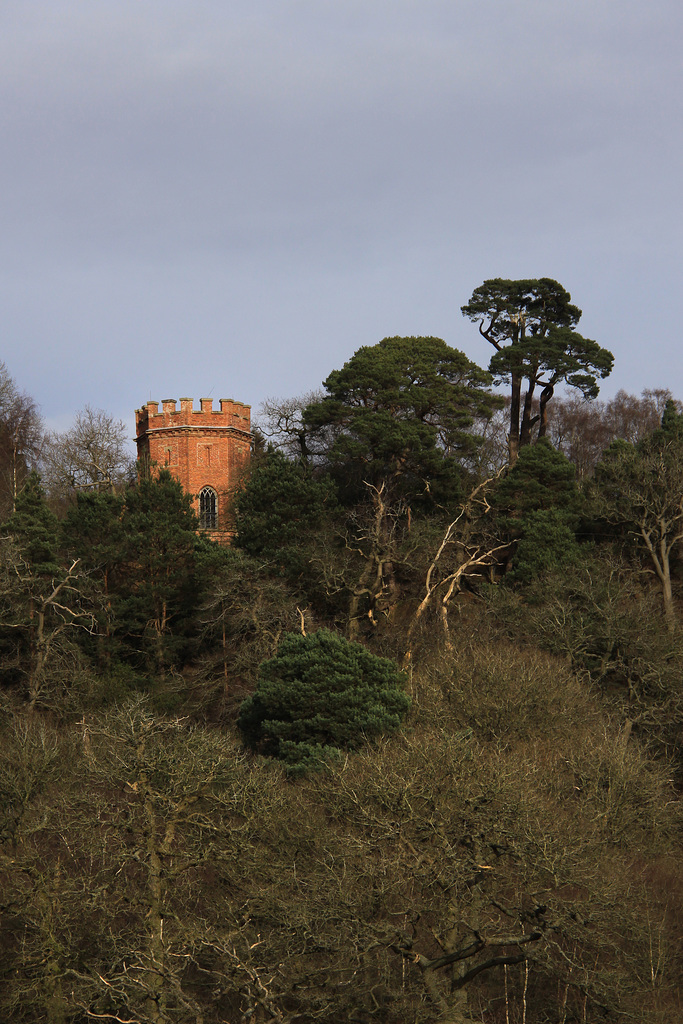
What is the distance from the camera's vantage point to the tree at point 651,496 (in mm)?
39156

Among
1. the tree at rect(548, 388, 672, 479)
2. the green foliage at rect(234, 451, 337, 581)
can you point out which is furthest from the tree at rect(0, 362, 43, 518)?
the tree at rect(548, 388, 672, 479)

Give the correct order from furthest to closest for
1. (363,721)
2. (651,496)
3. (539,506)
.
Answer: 1. (539,506)
2. (651,496)
3. (363,721)

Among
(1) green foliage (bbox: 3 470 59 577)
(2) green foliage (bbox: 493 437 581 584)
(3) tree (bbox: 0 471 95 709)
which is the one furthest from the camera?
(2) green foliage (bbox: 493 437 581 584)

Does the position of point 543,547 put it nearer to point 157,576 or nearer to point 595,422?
point 157,576

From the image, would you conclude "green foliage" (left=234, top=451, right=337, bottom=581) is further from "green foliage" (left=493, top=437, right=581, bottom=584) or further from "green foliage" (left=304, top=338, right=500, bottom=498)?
"green foliage" (left=493, top=437, right=581, bottom=584)

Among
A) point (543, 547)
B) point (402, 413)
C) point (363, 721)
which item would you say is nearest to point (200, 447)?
point (402, 413)

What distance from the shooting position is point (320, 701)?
91.1 feet

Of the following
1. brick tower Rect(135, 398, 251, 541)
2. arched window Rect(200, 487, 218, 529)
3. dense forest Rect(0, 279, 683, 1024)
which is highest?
brick tower Rect(135, 398, 251, 541)

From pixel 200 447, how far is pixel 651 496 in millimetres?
20544

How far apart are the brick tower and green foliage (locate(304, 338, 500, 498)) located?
5.91 metres

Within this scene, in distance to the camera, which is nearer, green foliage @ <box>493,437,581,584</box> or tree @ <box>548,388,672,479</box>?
green foliage @ <box>493,437,581,584</box>

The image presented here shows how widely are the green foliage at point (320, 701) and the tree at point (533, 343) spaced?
21.3 metres

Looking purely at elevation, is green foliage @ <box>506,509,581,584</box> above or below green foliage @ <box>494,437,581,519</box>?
below

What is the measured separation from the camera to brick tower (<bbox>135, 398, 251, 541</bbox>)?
47.6 meters
